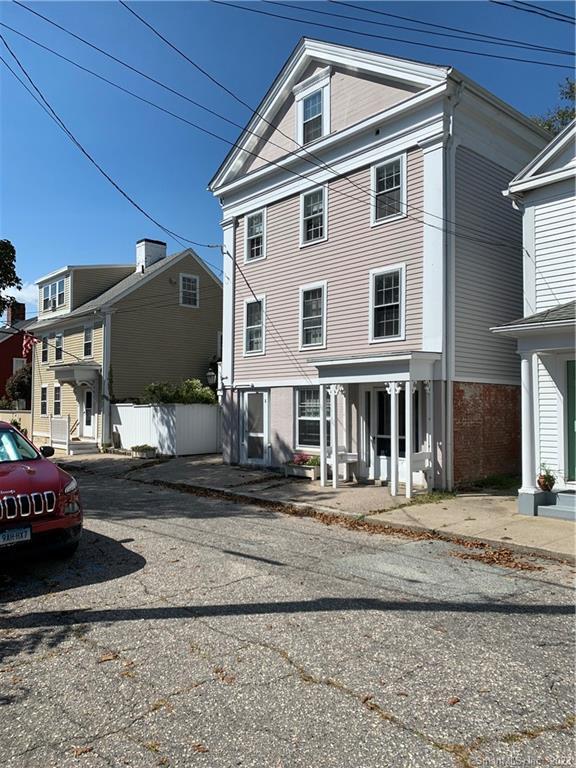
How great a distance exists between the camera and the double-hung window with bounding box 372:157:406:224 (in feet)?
44.9

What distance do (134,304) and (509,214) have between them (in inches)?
627

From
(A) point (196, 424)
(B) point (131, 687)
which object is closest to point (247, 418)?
(A) point (196, 424)

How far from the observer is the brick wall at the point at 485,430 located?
42.3ft

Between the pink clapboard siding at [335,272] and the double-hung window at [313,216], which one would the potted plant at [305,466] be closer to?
the pink clapboard siding at [335,272]

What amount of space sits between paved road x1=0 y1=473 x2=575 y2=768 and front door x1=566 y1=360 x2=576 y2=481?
3.76 meters

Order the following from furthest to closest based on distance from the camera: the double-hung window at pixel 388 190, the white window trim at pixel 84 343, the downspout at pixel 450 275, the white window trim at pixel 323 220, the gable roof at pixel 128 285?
the white window trim at pixel 84 343 → the gable roof at pixel 128 285 → the white window trim at pixel 323 220 → the double-hung window at pixel 388 190 → the downspout at pixel 450 275

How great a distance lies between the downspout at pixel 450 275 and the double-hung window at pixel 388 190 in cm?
110

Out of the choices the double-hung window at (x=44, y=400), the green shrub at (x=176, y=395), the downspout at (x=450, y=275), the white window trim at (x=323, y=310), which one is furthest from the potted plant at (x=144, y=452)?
the downspout at (x=450, y=275)

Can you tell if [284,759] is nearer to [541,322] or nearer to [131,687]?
[131,687]

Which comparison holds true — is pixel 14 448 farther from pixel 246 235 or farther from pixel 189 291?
pixel 189 291

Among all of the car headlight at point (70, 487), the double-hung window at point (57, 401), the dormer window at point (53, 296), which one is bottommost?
the car headlight at point (70, 487)

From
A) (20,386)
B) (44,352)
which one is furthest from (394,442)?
(20,386)

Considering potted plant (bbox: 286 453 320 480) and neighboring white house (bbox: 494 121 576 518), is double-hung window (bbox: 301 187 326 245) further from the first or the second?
potted plant (bbox: 286 453 320 480)

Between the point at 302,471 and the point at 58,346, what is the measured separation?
59.2ft
